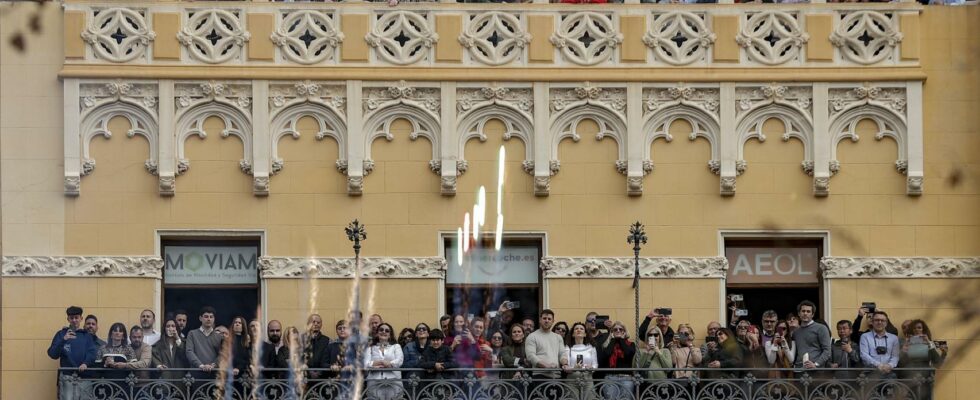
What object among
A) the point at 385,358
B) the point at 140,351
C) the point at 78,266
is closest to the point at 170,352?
the point at 140,351

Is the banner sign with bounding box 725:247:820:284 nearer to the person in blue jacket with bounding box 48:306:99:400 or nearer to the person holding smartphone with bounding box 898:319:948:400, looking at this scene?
the person holding smartphone with bounding box 898:319:948:400

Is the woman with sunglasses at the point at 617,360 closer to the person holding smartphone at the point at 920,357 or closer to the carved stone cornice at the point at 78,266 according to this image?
the person holding smartphone at the point at 920,357

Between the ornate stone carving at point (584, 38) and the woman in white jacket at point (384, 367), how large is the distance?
534 centimetres

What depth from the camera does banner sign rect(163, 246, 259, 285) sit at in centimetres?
Result: 3294

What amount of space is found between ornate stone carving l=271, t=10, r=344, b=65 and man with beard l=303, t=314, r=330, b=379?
410 cm

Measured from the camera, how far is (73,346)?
102ft

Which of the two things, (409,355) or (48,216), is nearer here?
(409,355)

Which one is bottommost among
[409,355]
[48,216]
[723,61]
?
[409,355]

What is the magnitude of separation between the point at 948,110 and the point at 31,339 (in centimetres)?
1387

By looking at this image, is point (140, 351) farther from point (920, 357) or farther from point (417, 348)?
point (920, 357)

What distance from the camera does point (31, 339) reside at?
32.2m

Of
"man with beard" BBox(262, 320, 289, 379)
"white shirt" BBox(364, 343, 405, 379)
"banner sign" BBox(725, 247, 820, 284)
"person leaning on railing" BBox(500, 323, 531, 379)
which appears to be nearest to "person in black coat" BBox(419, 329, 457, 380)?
"white shirt" BBox(364, 343, 405, 379)

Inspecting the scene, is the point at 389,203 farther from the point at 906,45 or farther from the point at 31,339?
the point at 906,45

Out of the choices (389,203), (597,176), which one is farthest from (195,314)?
(597,176)
